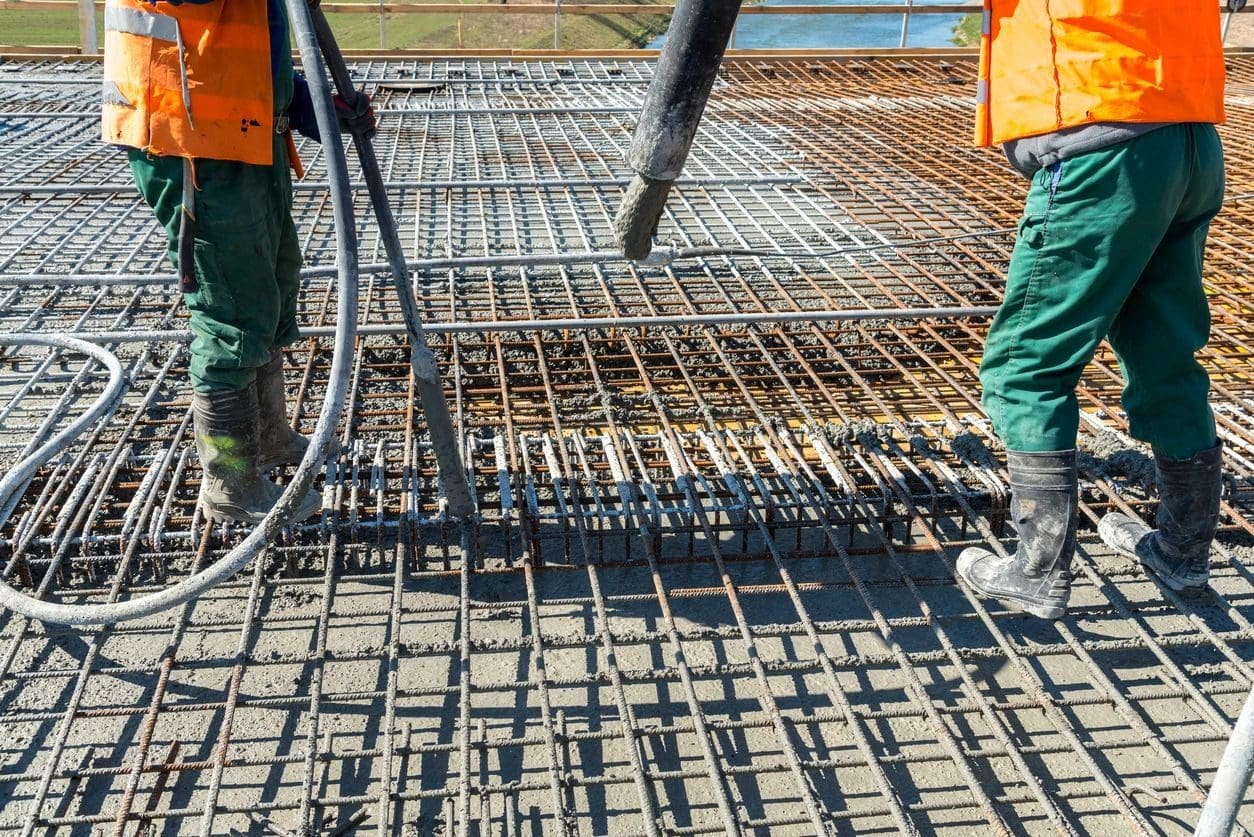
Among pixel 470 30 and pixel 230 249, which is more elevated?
pixel 230 249

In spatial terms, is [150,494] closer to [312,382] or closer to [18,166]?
[312,382]

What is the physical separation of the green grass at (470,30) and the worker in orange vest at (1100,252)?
2009 centimetres

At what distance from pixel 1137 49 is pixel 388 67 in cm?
815

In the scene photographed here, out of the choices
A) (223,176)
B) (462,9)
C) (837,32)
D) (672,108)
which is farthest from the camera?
(837,32)

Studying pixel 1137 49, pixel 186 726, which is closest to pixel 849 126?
pixel 1137 49

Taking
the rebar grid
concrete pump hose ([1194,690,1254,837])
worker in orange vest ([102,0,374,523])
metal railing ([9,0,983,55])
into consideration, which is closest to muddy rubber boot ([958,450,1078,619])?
the rebar grid

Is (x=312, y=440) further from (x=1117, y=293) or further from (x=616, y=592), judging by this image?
(x=1117, y=293)

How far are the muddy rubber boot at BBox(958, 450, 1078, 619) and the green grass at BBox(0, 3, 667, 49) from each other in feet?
66.2

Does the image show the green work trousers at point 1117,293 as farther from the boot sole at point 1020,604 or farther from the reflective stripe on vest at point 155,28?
the reflective stripe on vest at point 155,28

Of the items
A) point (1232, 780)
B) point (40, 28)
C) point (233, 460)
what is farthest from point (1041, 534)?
point (40, 28)

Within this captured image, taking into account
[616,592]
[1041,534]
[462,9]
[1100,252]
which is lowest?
[616,592]

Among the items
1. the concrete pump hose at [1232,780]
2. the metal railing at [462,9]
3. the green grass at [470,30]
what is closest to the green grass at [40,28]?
the green grass at [470,30]

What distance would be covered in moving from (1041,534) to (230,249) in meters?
2.02

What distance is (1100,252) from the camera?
6.59 ft
